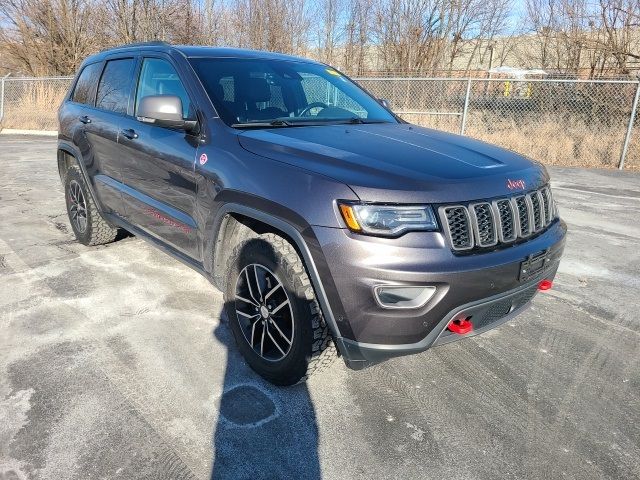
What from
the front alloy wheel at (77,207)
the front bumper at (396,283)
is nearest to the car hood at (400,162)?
the front bumper at (396,283)

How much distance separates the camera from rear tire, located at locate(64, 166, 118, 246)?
4.81 m

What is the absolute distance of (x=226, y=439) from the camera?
7.87 feet

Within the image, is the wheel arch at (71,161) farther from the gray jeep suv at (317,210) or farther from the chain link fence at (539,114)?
the chain link fence at (539,114)

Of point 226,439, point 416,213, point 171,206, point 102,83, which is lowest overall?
point 226,439

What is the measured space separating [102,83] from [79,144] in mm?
636

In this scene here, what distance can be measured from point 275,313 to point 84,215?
3.16m

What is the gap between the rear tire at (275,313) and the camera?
249 cm

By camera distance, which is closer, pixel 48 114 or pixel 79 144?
pixel 79 144

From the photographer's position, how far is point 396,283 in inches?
86.3

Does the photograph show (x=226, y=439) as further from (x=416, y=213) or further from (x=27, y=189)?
(x=27, y=189)

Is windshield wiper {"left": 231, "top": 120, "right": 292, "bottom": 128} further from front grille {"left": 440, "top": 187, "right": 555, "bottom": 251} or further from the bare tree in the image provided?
the bare tree

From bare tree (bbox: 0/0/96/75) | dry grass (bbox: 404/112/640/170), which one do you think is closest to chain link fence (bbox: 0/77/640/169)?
dry grass (bbox: 404/112/640/170)

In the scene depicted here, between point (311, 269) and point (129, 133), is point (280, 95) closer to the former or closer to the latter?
point (129, 133)

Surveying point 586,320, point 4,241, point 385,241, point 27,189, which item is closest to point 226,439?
point 385,241
